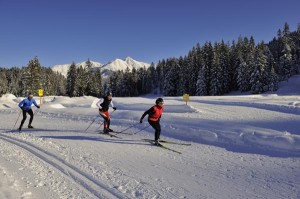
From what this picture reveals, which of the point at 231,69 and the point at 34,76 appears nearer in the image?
the point at 34,76

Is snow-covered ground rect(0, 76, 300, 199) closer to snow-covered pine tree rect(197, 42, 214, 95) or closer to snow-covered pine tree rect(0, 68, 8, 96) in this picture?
snow-covered pine tree rect(197, 42, 214, 95)

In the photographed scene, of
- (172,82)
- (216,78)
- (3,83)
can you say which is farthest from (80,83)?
(3,83)

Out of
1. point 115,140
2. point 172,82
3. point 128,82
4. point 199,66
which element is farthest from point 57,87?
point 115,140

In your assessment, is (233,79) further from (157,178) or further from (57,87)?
(57,87)

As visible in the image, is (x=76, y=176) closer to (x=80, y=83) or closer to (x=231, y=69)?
(x=231, y=69)

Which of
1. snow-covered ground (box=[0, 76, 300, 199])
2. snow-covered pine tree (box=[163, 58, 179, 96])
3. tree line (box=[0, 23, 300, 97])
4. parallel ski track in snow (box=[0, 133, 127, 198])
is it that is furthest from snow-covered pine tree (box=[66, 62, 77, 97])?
parallel ski track in snow (box=[0, 133, 127, 198])

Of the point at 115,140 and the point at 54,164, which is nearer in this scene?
the point at 54,164

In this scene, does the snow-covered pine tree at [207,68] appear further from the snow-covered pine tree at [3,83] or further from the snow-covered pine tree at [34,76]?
the snow-covered pine tree at [3,83]

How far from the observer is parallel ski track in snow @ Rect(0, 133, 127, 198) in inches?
265

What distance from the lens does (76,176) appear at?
7.93 meters

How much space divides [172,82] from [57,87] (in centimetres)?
7928

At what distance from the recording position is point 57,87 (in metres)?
147

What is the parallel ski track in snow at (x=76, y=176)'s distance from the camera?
6.74m

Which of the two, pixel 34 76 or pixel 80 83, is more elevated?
pixel 34 76
